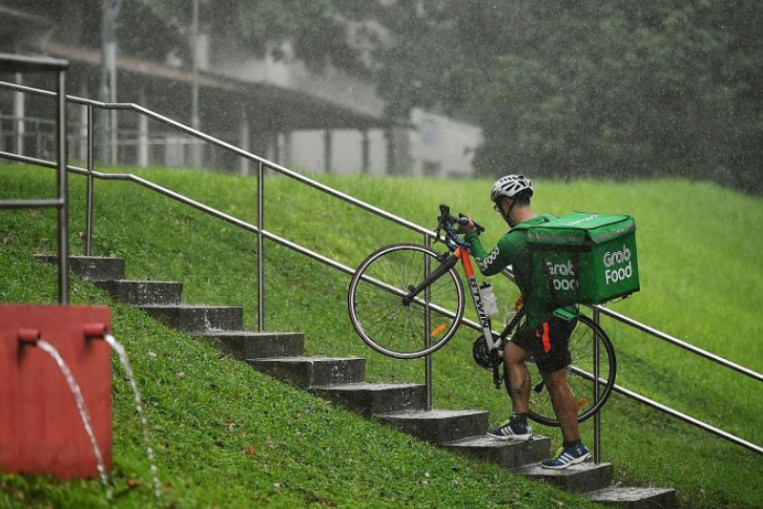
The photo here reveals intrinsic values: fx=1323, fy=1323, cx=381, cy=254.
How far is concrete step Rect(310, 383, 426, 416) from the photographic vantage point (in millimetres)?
9117

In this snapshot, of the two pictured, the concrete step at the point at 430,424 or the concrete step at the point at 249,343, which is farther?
the concrete step at the point at 249,343

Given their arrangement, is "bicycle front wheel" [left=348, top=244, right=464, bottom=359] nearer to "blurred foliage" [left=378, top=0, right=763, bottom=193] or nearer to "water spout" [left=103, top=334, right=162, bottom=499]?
"water spout" [left=103, top=334, right=162, bottom=499]

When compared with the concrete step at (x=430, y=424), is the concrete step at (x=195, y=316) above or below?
above

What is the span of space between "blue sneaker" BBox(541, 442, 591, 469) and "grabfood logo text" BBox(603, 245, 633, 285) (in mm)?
1372

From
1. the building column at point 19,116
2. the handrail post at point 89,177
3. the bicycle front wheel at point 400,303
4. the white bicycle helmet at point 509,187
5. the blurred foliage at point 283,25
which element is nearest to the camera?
the white bicycle helmet at point 509,187

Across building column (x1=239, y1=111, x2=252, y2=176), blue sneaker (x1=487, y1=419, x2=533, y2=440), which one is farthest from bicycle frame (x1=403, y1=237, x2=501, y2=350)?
building column (x1=239, y1=111, x2=252, y2=176)

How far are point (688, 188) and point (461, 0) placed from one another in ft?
23.8

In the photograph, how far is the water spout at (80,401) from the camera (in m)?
5.83

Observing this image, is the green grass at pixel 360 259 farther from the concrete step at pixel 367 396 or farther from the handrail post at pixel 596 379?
the handrail post at pixel 596 379

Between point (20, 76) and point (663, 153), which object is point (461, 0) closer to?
point (663, 153)

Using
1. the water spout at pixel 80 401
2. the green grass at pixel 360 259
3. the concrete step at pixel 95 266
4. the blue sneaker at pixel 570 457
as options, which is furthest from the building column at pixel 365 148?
the water spout at pixel 80 401

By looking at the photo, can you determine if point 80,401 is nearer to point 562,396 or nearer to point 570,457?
point 562,396

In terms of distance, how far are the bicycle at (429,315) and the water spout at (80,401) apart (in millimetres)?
3069

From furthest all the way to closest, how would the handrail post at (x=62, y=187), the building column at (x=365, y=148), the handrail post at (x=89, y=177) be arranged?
the building column at (x=365, y=148), the handrail post at (x=89, y=177), the handrail post at (x=62, y=187)
